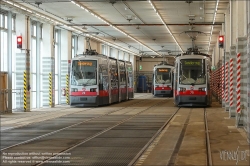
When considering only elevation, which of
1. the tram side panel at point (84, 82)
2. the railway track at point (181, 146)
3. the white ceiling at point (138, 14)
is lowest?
the railway track at point (181, 146)

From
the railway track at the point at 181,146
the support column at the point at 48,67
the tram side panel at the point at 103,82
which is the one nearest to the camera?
the railway track at the point at 181,146

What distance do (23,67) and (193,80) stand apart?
10.1 meters

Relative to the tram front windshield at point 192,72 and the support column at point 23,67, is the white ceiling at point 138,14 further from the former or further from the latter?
the tram front windshield at point 192,72

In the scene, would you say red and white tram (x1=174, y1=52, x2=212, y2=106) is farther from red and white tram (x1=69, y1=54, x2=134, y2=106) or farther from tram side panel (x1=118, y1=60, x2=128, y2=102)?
tram side panel (x1=118, y1=60, x2=128, y2=102)

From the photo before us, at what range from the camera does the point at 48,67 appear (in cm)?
3453

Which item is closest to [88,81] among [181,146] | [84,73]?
[84,73]

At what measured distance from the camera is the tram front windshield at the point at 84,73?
31.6 meters

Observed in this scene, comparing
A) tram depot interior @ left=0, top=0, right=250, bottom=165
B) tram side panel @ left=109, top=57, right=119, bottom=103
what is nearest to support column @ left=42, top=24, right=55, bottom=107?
tram depot interior @ left=0, top=0, right=250, bottom=165

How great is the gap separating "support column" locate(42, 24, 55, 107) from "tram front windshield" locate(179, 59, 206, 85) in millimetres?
9023

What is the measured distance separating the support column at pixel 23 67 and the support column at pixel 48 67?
4.75 m

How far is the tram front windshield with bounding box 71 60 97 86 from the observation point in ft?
104

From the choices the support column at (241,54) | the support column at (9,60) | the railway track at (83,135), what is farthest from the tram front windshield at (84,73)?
the support column at (241,54)

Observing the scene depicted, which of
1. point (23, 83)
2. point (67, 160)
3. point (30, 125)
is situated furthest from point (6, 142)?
point (23, 83)

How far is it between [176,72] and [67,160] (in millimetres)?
20624
